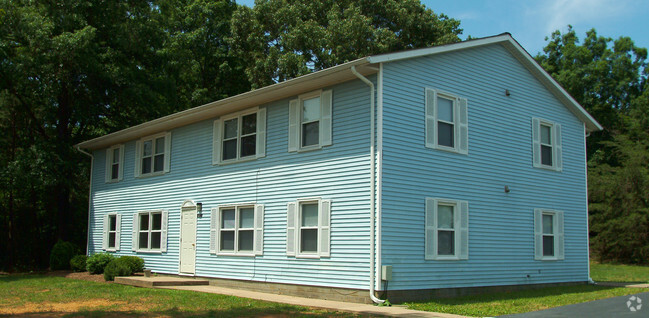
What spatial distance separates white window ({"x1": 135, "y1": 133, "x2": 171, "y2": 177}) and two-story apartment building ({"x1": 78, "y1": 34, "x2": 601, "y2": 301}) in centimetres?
24

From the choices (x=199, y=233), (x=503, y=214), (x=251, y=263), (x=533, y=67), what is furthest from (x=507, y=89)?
(x=199, y=233)

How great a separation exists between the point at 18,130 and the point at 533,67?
71.2ft

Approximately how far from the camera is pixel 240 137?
17.2m

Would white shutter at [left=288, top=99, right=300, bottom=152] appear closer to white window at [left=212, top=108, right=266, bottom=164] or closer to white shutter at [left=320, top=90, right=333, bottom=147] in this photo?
white shutter at [left=320, top=90, right=333, bottom=147]

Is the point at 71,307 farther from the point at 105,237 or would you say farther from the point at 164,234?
the point at 105,237

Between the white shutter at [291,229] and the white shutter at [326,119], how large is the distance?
187 cm

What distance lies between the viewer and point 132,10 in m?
27.4

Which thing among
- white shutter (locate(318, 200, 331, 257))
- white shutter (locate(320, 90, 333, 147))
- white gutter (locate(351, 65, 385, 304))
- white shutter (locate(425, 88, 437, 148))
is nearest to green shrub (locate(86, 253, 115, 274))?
white shutter (locate(318, 200, 331, 257))

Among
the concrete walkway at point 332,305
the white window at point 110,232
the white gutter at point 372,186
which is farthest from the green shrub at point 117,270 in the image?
the white gutter at point 372,186

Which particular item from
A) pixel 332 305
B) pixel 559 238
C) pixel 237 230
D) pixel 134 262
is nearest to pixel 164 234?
pixel 134 262

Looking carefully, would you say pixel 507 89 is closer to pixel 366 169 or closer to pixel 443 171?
pixel 443 171

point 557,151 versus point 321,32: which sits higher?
point 321,32

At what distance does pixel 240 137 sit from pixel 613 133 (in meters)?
30.6

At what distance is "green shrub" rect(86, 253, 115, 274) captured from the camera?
67.7ft
